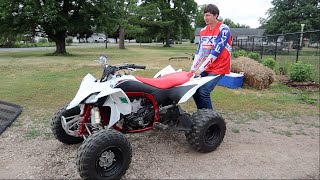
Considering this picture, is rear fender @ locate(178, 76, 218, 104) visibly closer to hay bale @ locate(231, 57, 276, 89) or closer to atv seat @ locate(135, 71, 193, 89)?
atv seat @ locate(135, 71, 193, 89)

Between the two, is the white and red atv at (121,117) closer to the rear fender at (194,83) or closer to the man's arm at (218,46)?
the rear fender at (194,83)

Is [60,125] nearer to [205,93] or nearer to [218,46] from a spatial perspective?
[205,93]

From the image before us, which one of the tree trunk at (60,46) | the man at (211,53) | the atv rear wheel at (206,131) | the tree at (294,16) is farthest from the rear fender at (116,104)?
the tree at (294,16)

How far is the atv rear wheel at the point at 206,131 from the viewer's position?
4246 mm

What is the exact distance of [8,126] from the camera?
5.57m

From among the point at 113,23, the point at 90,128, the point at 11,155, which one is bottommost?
the point at 11,155

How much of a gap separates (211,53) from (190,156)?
56.8 inches

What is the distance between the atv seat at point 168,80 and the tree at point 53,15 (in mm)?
19047

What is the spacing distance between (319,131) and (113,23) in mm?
21824

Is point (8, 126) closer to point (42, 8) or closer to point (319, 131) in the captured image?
point (319, 131)

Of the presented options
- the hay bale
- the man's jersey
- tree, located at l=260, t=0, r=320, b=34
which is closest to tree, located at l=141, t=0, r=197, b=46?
tree, located at l=260, t=0, r=320, b=34

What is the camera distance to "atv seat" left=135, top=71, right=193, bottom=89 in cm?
412

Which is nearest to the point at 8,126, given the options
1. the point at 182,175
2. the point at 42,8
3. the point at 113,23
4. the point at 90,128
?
the point at 90,128

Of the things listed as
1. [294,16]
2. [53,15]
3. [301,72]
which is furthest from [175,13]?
[301,72]
